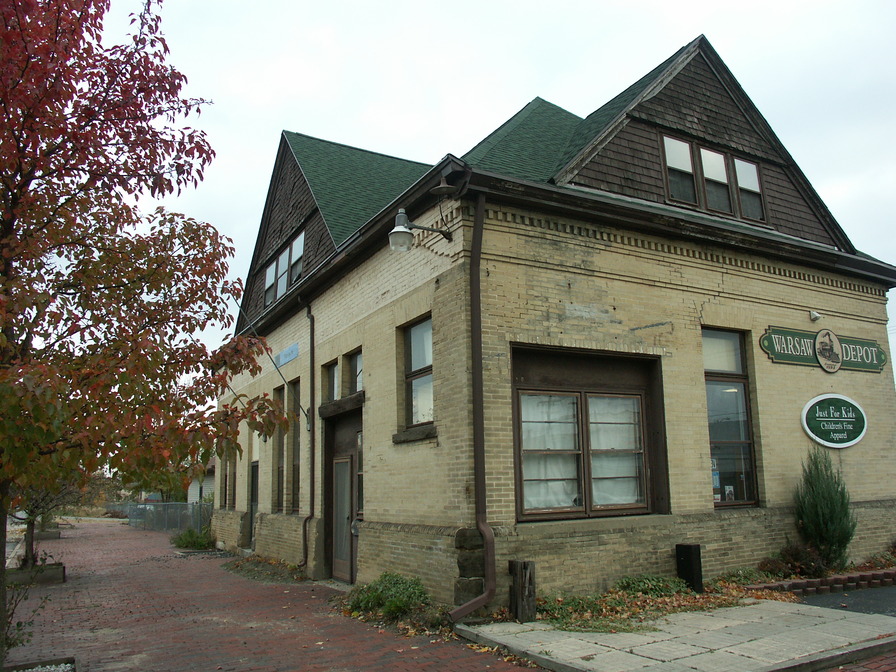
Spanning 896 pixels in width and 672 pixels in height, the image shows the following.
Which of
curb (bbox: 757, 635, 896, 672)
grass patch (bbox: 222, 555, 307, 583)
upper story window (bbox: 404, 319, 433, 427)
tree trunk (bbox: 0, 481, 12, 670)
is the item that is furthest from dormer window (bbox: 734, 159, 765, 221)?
tree trunk (bbox: 0, 481, 12, 670)

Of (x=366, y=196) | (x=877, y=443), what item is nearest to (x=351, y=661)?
(x=877, y=443)

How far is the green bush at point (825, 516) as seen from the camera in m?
11.8

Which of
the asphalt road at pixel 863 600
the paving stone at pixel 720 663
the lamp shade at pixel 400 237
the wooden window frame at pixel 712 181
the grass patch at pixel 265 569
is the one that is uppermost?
the wooden window frame at pixel 712 181

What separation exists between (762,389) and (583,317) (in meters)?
3.93

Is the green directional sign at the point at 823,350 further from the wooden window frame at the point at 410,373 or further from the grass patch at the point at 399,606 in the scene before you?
the grass patch at the point at 399,606

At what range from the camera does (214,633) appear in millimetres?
9445

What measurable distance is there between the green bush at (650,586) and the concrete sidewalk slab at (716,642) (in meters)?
0.80

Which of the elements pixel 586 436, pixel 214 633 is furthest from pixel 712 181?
pixel 214 633

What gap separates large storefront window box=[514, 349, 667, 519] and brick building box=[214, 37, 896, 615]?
33mm

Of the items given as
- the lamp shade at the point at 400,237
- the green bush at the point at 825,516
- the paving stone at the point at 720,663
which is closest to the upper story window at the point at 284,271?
the lamp shade at the point at 400,237

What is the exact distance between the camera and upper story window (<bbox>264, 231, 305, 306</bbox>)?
1797cm

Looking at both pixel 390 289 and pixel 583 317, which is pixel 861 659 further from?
pixel 390 289

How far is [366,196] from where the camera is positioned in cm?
1775

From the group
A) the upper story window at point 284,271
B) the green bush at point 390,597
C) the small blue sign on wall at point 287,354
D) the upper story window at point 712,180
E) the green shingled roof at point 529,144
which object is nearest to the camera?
the green bush at point 390,597
